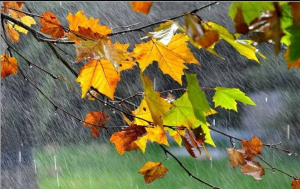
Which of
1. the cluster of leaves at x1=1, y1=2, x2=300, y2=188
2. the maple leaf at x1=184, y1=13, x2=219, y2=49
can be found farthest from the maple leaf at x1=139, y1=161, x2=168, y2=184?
the maple leaf at x1=184, y1=13, x2=219, y2=49

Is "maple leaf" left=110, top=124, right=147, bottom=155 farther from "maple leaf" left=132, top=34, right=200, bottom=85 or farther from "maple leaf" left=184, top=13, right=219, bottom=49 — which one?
"maple leaf" left=184, top=13, right=219, bottom=49

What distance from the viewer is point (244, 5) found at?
354 millimetres

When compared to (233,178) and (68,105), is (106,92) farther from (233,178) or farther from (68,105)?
(233,178)

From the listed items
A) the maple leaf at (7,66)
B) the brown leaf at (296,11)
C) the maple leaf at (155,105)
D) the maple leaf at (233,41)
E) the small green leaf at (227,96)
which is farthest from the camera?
the maple leaf at (7,66)

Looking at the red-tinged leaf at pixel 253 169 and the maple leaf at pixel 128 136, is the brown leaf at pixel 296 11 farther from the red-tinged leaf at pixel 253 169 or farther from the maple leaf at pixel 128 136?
the red-tinged leaf at pixel 253 169

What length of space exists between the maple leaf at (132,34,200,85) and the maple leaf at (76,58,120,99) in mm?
42

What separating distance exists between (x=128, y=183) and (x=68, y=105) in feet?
3.68

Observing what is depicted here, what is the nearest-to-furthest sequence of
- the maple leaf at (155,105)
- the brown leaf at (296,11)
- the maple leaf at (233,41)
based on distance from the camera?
the brown leaf at (296,11) → the maple leaf at (233,41) → the maple leaf at (155,105)

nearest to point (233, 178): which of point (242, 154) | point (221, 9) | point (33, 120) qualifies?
point (221, 9)

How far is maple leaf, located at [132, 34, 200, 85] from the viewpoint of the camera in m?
0.52

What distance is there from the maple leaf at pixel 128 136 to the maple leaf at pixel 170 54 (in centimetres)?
8

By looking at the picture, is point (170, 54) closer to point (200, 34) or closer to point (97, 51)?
point (97, 51)

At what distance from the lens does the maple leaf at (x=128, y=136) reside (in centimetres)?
57

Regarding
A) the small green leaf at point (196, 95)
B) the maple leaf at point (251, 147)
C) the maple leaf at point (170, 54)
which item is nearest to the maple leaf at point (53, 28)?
the maple leaf at point (170, 54)
